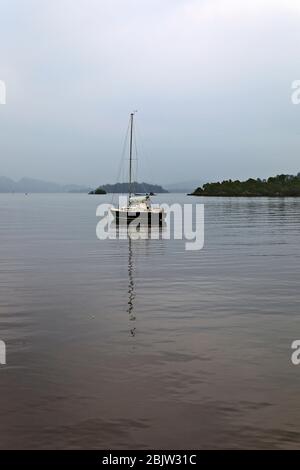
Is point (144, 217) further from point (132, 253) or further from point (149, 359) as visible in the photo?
point (149, 359)

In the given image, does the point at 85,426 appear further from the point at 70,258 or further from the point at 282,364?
the point at 70,258

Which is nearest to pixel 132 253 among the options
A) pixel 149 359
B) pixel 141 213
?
pixel 149 359

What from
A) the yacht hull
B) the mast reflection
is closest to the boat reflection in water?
the mast reflection

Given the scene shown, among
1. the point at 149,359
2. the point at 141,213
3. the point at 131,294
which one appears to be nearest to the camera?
the point at 149,359

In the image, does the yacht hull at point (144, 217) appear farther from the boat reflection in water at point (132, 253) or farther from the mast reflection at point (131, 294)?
the mast reflection at point (131, 294)

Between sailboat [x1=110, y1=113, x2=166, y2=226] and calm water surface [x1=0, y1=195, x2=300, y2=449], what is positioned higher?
sailboat [x1=110, y1=113, x2=166, y2=226]

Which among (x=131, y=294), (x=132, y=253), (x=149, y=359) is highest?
(x=132, y=253)

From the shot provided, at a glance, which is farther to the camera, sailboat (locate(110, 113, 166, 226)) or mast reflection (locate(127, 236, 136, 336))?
sailboat (locate(110, 113, 166, 226))

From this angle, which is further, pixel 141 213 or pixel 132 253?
pixel 141 213

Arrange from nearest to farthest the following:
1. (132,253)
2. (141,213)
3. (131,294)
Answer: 1. (131,294)
2. (132,253)
3. (141,213)

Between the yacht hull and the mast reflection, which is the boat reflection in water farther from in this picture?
the yacht hull

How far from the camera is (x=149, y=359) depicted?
15961 millimetres

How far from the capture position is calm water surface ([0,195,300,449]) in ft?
37.0

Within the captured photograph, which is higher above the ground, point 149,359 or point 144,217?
point 144,217
